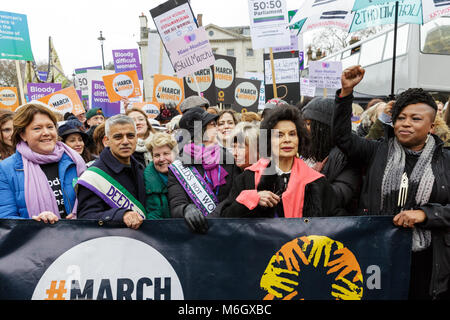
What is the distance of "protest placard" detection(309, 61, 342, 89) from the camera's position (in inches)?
303

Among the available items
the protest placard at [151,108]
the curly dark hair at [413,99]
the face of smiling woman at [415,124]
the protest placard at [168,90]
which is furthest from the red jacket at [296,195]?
the protest placard at [151,108]

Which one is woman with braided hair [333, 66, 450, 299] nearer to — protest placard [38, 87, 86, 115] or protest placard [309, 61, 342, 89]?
protest placard [309, 61, 342, 89]

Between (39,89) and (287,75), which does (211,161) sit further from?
(39,89)

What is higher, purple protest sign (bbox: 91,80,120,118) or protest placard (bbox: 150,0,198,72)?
protest placard (bbox: 150,0,198,72)

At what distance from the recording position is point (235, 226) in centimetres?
218

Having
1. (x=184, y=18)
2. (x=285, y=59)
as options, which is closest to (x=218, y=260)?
(x=184, y=18)

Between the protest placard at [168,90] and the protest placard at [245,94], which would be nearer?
the protest placard at [168,90]

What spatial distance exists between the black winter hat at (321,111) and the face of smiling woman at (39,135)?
1893mm

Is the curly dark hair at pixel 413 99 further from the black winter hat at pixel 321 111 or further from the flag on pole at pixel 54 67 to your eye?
the flag on pole at pixel 54 67

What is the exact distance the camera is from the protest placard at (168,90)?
7516 millimetres

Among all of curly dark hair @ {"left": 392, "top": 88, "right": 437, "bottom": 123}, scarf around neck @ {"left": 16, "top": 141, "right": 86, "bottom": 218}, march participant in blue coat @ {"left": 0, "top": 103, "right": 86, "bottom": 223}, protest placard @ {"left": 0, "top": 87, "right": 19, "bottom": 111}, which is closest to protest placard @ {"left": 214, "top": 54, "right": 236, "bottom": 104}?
march participant in blue coat @ {"left": 0, "top": 103, "right": 86, "bottom": 223}

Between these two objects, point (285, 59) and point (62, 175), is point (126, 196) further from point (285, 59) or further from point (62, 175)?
point (285, 59)

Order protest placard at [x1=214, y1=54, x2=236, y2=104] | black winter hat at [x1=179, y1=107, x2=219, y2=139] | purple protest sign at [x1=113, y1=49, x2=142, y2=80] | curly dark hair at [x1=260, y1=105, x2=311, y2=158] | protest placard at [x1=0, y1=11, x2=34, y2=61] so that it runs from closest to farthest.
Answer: curly dark hair at [x1=260, y1=105, x2=311, y2=158] → black winter hat at [x1=179, y1=107, x2=219, y2=139] → protest placard at [x1=0, y1=11, x2=34, y2=61] → protest placard at [x1=214, y1=54, x2=236, y2=104] → purple protest sign at [x1=113, y1=49, x2=142, y2=80]

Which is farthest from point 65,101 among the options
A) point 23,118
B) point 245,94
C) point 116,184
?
point 116,184
